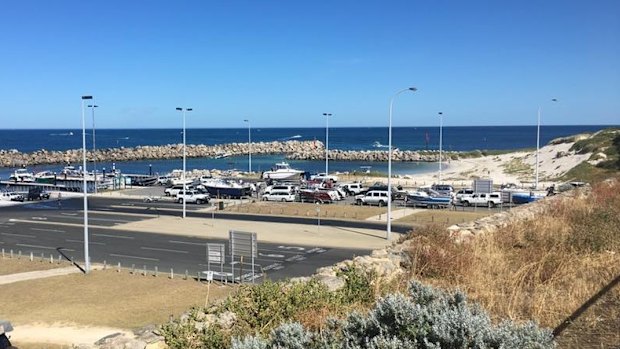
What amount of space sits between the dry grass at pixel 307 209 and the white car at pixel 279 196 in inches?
66.4

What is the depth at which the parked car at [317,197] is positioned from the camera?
2335 inches

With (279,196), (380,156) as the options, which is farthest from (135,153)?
(279,196)

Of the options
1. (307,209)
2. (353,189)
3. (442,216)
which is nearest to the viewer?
(442,216)

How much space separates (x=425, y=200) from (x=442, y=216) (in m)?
8.26

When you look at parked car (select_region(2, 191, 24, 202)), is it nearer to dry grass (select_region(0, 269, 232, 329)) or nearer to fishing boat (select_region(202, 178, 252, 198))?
fishing boat (select_region(202, 178, 252, 198))

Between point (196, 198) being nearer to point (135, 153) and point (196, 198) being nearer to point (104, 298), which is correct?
point (104, 298)

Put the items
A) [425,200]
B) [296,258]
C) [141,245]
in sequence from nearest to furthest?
[296,258]
[141,245]
[425,200]

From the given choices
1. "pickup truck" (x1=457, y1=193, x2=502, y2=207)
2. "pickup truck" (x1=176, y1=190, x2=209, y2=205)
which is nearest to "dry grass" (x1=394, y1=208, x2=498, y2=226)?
"pickup truck" (x1=457, y1=193, x2=502, y2=207)

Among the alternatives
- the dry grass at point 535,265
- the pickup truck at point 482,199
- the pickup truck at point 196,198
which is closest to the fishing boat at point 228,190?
the pickup truck at point 196,198

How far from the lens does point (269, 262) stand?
31906 mm

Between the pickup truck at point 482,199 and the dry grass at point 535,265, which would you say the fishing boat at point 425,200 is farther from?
the dry grass at point 535,265

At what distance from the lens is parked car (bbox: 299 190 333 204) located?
59.3 m

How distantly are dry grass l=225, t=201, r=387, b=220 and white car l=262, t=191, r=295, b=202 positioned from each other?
1686 mm

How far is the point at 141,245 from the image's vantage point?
124ft
